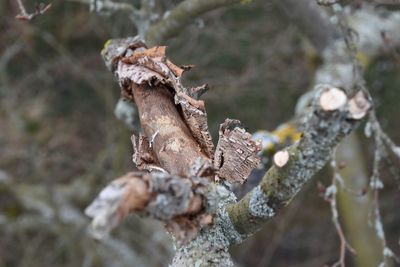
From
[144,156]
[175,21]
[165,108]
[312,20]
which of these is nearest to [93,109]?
[312,20]

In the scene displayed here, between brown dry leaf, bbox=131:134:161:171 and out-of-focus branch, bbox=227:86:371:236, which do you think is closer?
out-of-focus branch, bbox=227:86:371:236

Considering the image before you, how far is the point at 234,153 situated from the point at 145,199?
42 centimetres

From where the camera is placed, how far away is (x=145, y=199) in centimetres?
98

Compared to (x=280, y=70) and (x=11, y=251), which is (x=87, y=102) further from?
(x=280, y=70)

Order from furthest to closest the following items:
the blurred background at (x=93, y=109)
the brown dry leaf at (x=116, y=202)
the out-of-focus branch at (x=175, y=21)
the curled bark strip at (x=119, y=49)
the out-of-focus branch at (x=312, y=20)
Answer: the blurred background at (x=93, y=109) < the out-of-focus branch at (x=312, y=20) < the out-of-focus branch at (x=175, y=21) < the curled bark strip at (x=119, y=49) < the brown dry leaf at (x=116, y=202)

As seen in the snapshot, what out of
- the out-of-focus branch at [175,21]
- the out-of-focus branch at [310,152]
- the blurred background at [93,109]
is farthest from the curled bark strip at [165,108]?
the blurred background at [93,109]

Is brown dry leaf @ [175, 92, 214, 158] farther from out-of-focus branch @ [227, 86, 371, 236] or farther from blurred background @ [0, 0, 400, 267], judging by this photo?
blurred background @ [0, 0, 400, 267]

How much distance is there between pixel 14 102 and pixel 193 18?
9.91 ft

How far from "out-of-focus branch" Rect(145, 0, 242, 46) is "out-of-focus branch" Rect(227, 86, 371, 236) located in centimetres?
114

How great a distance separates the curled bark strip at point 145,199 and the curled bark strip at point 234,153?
31 cm

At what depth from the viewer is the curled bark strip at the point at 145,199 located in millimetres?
918

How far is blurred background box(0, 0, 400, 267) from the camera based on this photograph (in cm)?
445

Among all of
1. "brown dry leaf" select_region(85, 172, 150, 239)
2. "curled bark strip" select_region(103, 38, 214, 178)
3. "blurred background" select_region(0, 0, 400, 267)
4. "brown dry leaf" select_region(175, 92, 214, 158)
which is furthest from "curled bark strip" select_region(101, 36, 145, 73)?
"blurred background" select_region(0, 0, 400, 267)

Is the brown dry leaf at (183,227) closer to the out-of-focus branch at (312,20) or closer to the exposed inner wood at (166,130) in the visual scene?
the exposed inner wood at (166,130)
